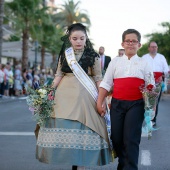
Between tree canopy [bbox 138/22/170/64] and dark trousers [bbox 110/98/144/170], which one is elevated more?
tree canopy [bbox 138/22/170/64]

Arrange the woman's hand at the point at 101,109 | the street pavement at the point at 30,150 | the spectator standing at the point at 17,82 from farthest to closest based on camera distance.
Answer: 1. the spectator standing at the point at 17,82
2. the street pavement at the point at 30,150
3. the woman's hand at the point at 101,109

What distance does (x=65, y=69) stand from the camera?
491 cm

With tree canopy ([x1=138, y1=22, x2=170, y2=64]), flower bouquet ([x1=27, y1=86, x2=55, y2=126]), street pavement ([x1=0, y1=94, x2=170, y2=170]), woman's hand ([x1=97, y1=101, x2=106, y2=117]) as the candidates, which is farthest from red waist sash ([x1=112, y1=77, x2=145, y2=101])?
tree canopy ([x1=138, y1=22, x2=170, y2=64])

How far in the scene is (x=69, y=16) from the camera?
48031 mm

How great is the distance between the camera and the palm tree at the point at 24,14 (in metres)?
25.8

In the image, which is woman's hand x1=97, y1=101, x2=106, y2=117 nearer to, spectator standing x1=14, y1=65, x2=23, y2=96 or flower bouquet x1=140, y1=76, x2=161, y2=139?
flower bouquet x1=140, y1=76, x2=161, y2=139

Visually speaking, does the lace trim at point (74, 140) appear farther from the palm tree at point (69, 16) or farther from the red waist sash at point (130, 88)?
the palm tree at point (69, 16)

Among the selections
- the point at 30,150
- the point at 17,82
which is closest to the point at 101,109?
the point at 30,150

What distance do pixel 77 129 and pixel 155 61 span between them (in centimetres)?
463

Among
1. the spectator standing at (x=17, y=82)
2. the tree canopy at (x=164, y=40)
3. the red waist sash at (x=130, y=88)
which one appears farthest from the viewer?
the tree canopy at (x=164, y=40)

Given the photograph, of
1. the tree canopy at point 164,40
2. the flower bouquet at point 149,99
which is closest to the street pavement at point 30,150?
the flower bouquet at point 149,99

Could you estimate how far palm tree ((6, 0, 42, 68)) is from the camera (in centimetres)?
2577

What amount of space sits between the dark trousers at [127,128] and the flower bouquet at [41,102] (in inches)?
26.8

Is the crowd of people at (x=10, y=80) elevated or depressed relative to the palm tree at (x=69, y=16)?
depressed
